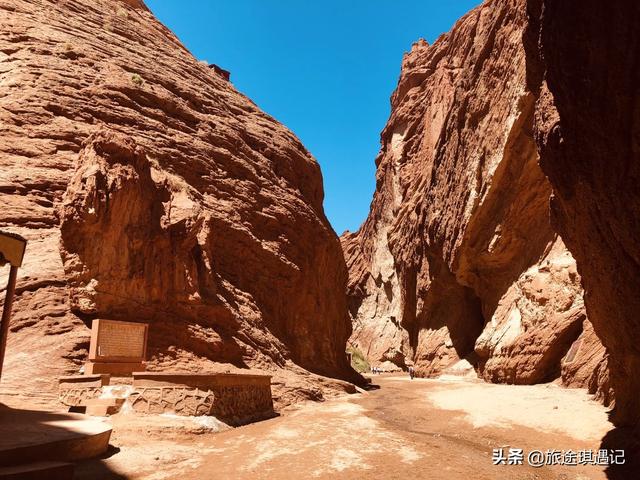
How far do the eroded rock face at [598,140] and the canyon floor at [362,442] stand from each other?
250 cm

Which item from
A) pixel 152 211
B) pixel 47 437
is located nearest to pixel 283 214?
pixel 152 211

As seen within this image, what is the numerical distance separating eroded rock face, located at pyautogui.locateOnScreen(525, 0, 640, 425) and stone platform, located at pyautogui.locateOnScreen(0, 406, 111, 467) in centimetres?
903

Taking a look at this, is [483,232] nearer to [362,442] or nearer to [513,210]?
[513,210]

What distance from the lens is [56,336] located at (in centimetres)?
1299

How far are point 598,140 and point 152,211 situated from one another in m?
14.1


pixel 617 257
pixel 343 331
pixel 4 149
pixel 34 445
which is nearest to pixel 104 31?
pixel 4 149

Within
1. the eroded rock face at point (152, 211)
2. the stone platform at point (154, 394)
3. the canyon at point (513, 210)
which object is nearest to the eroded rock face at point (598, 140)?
the canyon at point (513, 210)

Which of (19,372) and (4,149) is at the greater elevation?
(4,149)

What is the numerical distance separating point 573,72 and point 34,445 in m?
9.41

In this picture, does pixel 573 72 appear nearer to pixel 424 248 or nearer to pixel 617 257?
pixel 617 257

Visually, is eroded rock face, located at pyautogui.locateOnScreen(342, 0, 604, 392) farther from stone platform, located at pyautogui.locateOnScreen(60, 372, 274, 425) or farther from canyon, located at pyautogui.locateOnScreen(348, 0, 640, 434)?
stone platform, located at pyautogui.locateOnScreen(60, 372, 274, 425)

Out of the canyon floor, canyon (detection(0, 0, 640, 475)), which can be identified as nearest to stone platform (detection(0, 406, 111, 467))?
the canyon floor

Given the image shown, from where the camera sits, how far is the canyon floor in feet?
24.9

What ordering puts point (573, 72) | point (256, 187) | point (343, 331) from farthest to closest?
point (343, 331)
point (256, 187)
point (573, 72)
